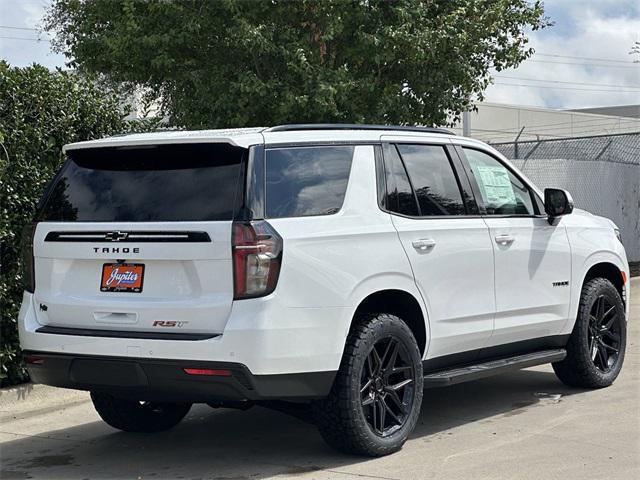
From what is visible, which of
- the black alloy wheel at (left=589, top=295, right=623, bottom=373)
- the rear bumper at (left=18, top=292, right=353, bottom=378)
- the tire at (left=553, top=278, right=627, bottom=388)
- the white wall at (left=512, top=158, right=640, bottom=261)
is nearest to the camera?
the rear bumper at (left=18, top=292, right=353, bottom=378)

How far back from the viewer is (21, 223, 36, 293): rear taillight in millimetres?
6258

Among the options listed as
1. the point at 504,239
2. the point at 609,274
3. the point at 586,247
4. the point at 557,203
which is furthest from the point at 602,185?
the point at 504,239

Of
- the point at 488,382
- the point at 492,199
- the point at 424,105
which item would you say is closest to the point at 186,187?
the point at 492,199

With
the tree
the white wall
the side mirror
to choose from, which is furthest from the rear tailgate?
the white wall

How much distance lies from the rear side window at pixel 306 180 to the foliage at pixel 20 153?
3.03 metres

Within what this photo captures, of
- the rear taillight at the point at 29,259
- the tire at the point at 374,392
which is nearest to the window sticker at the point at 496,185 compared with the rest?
the tire at the point at 374,392

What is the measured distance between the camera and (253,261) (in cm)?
548

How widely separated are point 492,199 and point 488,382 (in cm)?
202

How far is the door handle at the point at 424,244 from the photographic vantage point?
6399 mm

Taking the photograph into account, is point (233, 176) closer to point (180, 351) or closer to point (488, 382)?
point (180, 351)

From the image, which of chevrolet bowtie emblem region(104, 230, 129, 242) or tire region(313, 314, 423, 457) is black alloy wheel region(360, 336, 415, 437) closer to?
tire region(313, 314, 423, 457)

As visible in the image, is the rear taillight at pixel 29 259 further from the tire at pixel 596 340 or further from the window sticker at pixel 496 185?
the tire at pixel 596 340

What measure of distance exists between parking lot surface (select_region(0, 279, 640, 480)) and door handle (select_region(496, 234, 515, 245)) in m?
1.22

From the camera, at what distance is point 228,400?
5.69 meters
